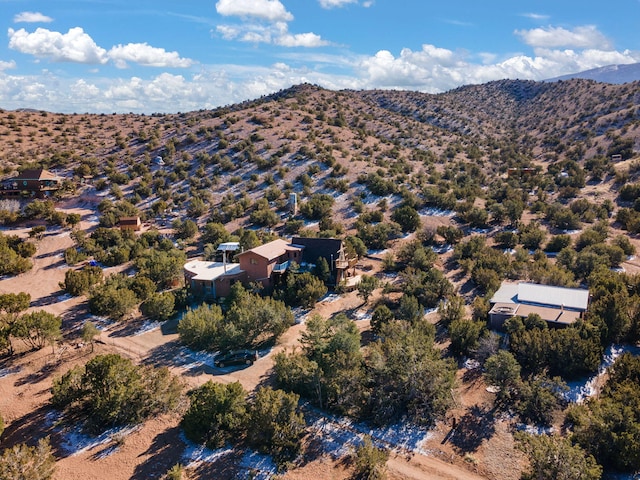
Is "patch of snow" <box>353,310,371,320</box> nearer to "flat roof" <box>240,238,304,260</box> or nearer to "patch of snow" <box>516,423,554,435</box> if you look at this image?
"flat roof" <box>240,238,304,260</box>

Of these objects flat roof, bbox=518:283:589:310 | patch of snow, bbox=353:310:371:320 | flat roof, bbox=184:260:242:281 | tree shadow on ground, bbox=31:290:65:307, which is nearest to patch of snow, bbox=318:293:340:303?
patch of snow, bbox=353:310:371:320

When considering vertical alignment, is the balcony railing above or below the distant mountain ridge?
below

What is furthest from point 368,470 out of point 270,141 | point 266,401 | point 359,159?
point 270,141

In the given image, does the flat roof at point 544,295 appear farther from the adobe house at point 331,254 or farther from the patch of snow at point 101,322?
the patch of snow at point 101,322

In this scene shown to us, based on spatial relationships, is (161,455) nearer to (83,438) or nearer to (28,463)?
(83,438)

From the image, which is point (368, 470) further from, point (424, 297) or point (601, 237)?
point (601, 237)
